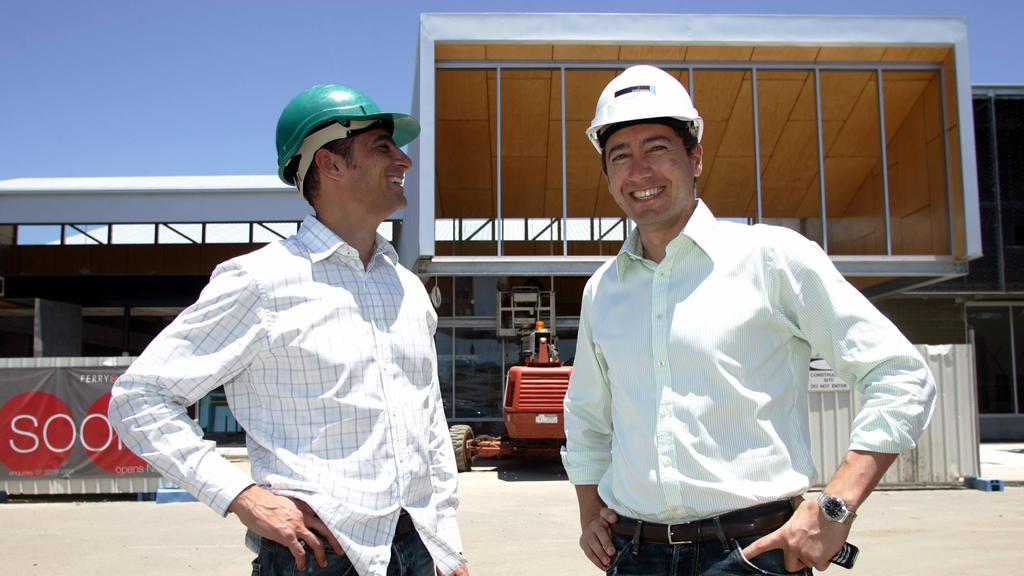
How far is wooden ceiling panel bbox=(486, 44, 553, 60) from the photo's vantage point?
46.3ft

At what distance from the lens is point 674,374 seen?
228 cm

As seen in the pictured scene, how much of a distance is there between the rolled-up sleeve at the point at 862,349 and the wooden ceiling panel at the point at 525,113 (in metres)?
13.4

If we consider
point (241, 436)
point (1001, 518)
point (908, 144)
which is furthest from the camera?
point (241, 436)

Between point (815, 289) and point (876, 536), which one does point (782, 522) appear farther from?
point (876, 536)

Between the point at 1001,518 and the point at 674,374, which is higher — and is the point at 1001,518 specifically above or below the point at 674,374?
below

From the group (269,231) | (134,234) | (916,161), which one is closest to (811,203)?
(916,161)

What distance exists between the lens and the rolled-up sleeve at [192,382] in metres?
2.17

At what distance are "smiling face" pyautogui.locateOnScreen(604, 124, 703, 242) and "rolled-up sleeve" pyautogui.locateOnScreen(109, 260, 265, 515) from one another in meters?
1.15

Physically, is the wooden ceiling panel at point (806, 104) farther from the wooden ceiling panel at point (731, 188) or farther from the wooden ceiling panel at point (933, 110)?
the wooden ceiling panel at point (731, 188)

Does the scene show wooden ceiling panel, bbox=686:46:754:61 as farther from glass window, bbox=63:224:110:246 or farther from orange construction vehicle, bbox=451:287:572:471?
glass window, bbox=63:224:110:246

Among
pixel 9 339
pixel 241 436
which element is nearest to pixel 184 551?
pixel 241 436

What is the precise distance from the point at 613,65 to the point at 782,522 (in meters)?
13.3

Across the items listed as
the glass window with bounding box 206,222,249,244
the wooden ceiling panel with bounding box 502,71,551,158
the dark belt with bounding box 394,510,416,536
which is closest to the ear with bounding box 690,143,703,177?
the dark belt with bounding box 394,510,416,536

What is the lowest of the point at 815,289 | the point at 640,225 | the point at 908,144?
the point at 815,289
